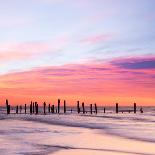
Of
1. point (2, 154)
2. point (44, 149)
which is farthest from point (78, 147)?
point (2, 154)

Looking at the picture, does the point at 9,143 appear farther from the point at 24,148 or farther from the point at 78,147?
the point at 78,147

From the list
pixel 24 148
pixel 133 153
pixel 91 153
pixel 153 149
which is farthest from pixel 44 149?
pixel 153 149

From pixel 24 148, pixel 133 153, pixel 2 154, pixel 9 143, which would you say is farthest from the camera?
pixel 9 143

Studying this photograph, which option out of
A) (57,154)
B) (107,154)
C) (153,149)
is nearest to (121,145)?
(153,149)

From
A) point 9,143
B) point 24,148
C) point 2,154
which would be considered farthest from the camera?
point 9,143

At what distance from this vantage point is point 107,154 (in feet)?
36.2

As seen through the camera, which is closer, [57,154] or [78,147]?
[57,154]

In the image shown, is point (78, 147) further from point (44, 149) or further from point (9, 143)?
point (9, 143)

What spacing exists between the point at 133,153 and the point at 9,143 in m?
4.70

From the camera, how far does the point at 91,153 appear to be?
11219mm

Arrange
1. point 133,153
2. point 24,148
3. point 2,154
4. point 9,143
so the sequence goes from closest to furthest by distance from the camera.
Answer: point 2,154 < point 133,153 < point 24,148 < point 9,143

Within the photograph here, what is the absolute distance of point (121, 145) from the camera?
13500 mm

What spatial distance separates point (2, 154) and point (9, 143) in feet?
9.26

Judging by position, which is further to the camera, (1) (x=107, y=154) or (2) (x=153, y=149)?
(2) (x=153, y=149)
